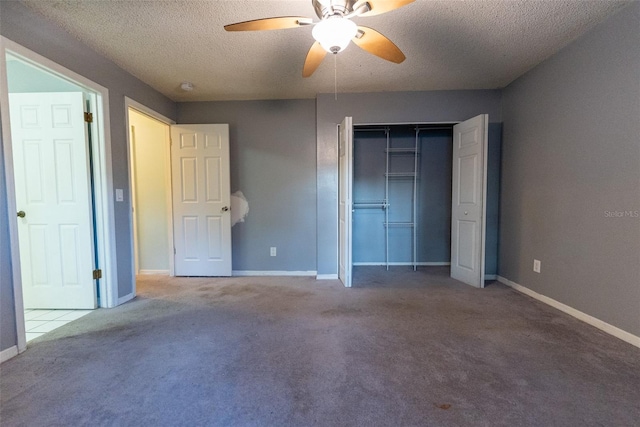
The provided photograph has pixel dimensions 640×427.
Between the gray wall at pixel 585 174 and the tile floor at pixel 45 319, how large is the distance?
4.37m

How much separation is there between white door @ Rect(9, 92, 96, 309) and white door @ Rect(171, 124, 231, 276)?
113cm

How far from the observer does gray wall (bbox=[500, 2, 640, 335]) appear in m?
1.88

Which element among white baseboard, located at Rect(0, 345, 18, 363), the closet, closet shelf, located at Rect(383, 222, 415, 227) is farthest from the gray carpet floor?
closet shelf, located at Rect(383, 222, 415, 227)

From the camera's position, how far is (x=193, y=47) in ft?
7.69

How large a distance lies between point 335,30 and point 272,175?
236 centimetres

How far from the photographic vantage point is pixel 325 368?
62.9 inches

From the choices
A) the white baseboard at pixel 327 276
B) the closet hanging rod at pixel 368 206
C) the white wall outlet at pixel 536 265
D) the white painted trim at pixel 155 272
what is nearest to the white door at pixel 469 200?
the white wall outlet at pixel 536 265

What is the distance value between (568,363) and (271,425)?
1.81m

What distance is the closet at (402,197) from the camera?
3.94 m

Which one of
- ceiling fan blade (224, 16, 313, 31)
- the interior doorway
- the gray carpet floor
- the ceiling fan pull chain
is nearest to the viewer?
the gray carpet floor

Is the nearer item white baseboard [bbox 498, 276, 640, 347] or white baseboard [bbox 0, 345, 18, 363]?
white baseboard [bbox 0, 345, 18, 363]

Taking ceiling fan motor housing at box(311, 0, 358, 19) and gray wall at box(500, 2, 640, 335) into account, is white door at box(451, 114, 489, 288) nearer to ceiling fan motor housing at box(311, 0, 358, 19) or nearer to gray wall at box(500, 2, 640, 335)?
gray wall at box(500, 2, 640, 335)

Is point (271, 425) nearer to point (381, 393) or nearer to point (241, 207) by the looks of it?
point (381, 393)

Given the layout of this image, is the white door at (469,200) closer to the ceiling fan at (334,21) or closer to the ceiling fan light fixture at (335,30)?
the ceiling fan at (334,21)
